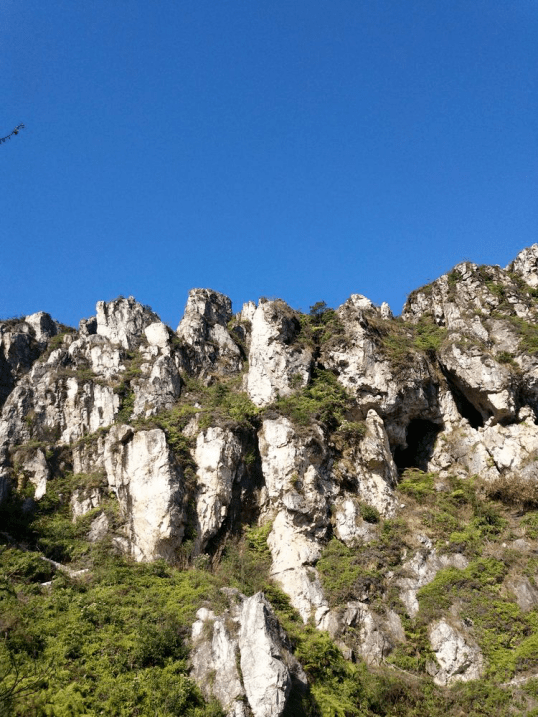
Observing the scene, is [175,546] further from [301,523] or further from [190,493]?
[301,523]

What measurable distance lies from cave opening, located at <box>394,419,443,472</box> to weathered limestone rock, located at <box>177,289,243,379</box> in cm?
1232

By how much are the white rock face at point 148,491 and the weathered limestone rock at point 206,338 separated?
961 centimetres

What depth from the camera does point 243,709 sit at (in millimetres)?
15203

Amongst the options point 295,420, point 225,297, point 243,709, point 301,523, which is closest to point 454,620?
point 301,523

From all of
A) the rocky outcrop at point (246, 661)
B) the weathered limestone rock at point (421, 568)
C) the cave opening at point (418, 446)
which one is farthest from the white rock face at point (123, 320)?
the rocky outcrop at point (246, 661)

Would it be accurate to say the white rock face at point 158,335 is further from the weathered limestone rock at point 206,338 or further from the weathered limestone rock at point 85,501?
the weathered limestone rock at point 85,501

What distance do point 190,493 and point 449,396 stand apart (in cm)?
1447

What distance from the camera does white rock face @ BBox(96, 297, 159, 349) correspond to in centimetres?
3853

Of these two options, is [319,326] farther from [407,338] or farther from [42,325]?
[42,325]

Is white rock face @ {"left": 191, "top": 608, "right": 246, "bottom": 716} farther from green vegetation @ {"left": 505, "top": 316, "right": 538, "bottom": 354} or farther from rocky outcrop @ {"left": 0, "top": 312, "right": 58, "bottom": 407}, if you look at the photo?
rocky outcrop @ {"left": 0, "top": 312, "right": 58, "bottom": 407}

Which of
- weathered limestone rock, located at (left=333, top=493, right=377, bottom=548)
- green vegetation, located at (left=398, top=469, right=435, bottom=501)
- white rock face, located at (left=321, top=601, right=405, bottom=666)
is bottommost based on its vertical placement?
white rock face, located at (left=321, top=601, right=405, bottom=666)

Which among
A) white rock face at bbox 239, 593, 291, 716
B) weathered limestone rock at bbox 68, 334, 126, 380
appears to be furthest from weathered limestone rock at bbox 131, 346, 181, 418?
white rock face at bbox 239, 593, 291, 716

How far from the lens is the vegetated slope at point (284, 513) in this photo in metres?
16.6

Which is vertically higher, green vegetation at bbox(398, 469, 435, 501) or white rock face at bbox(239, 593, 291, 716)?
green vegetation at bbox(398, 469, 435, 501)
